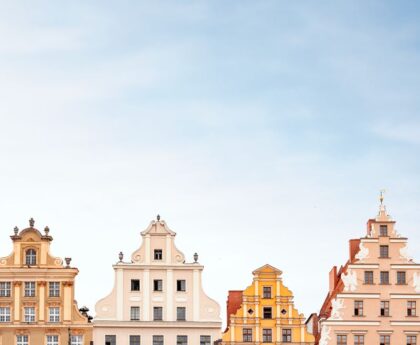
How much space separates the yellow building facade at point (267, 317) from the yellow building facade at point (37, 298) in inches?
382

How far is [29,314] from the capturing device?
264 feet

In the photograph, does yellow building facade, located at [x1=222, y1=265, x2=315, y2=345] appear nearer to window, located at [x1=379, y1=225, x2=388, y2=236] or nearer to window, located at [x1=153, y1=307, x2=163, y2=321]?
window, located at [x1=153, y1=307, x2=163, y2=321]

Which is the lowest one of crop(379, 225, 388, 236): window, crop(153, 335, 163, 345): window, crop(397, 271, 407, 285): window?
crop(153, 335, 163, 345): window

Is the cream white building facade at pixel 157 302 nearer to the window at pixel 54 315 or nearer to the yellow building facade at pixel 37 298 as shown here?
the yellow building facade at pixel 37 298

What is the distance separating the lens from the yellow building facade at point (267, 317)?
81438mm

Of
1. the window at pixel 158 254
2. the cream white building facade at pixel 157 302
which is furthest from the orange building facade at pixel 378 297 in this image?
the window at pixel 158 254

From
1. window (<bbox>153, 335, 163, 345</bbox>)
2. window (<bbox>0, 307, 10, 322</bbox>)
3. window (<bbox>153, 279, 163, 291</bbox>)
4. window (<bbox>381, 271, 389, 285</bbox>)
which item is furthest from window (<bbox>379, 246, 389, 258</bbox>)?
window (<bbox>0, 307, 10, 322</bbox>)

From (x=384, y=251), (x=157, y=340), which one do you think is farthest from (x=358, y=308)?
(x=157, y=340)

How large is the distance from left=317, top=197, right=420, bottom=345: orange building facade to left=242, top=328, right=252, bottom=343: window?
467 centimetres

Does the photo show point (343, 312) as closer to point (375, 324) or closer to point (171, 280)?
point (375, 324)

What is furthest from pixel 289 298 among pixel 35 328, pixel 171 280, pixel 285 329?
pixel 35 328

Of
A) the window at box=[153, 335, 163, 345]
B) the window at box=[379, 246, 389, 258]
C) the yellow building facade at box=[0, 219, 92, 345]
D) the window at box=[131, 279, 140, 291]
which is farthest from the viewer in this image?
the window at box=[379, 246, 389, 258]

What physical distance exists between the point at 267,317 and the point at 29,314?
1538 cm

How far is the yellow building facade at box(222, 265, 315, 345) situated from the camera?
267 ft
